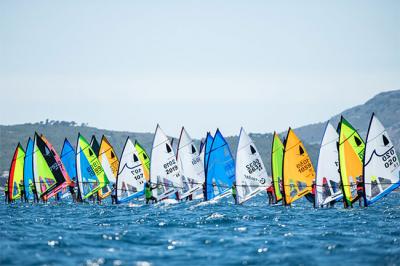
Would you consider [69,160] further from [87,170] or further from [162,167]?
[162,167]

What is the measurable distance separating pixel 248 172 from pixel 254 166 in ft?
1.98

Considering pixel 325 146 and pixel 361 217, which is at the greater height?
pixel 325 146

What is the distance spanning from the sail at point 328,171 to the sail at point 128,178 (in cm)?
1499

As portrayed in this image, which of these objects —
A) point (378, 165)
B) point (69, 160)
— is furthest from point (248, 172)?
point (69, 160)

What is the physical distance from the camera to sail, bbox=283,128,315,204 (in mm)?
46406

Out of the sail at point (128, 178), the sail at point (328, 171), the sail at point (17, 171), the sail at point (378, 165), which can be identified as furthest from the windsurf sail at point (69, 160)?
the sail at point (378, 165)

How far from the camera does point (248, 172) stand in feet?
160

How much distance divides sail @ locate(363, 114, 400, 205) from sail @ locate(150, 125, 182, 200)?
15.2m

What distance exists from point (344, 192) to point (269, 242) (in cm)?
1656

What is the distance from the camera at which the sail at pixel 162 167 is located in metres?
51.5

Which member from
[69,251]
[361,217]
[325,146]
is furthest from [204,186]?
[69,251]

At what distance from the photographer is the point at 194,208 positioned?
151ft

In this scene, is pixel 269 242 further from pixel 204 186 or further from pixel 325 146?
pixel 204 186

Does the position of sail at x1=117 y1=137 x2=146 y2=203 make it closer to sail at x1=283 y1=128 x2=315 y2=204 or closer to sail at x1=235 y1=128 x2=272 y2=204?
sail at x1=235 y1=128 x2=272 y2=204
